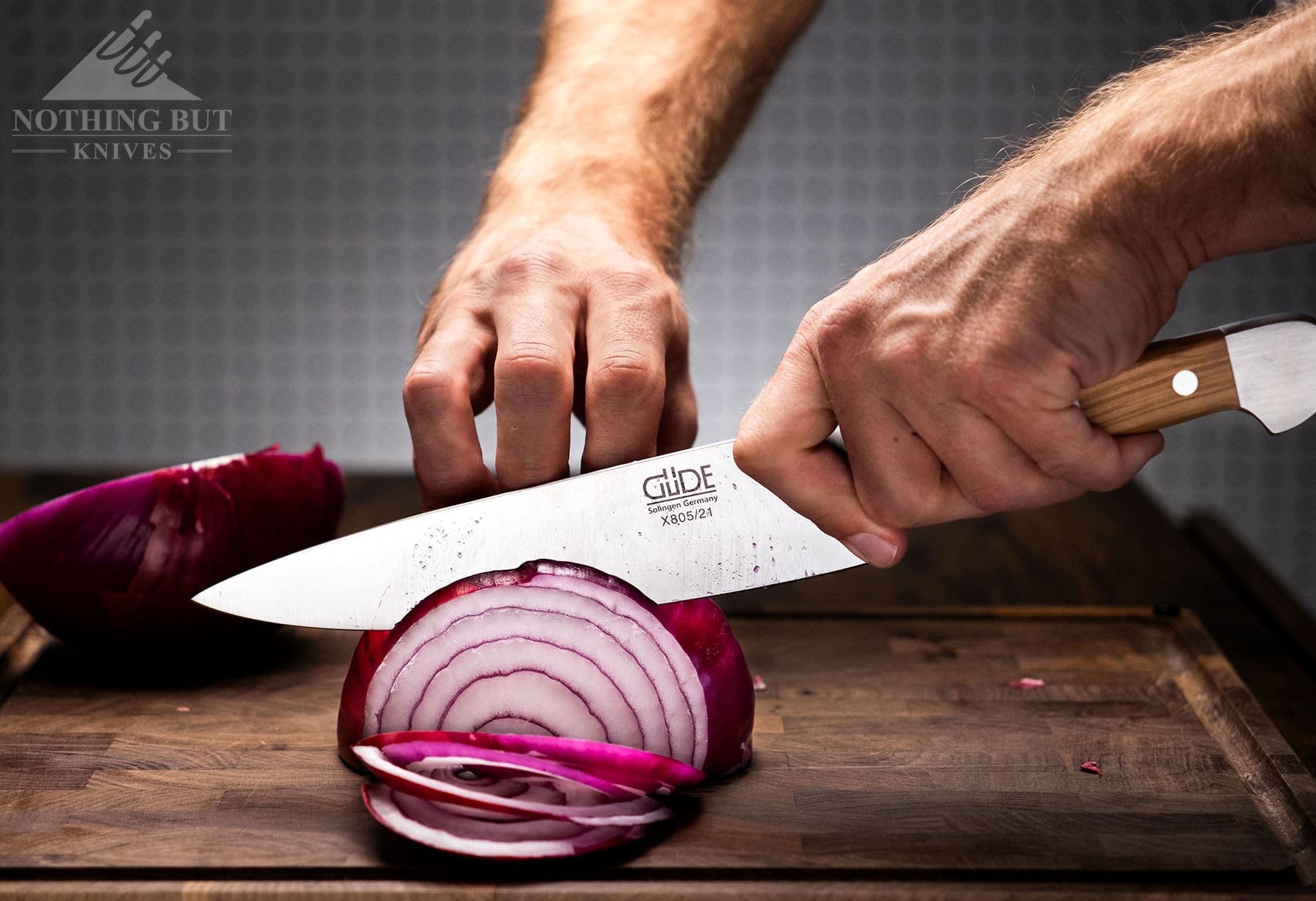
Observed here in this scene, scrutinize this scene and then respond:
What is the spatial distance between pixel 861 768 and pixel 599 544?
0.34 metres

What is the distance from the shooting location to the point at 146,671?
142cm

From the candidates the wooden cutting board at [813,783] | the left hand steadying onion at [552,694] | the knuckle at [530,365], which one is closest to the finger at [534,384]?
the knuckle at [530,365]

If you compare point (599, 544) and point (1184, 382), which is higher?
point (1184, 382)

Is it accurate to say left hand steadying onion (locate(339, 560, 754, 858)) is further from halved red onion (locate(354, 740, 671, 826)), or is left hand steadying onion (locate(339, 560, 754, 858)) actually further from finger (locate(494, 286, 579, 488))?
finger (locate(494, 286, 579, 488))

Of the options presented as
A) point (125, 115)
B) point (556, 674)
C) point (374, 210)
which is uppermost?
point (125, 115)

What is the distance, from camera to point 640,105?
1.83m

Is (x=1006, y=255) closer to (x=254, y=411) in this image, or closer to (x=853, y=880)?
(x=853, y=880)

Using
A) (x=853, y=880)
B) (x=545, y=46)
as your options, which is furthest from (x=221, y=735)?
(x=545, y=46)

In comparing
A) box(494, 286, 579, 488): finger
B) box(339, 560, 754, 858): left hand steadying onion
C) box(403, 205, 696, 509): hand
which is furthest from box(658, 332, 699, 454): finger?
box(339, 560, 754, 858): left hand steadying onion

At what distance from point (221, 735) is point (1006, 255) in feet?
2.93

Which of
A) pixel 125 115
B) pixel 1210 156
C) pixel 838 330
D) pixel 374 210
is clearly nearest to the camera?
pixel 1210 156

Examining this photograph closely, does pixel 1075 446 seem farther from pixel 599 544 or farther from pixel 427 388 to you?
pixel 427 388

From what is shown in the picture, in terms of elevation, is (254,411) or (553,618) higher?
(254,411)

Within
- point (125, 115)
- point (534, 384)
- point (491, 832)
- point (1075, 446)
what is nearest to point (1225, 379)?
point (1075, 446)
